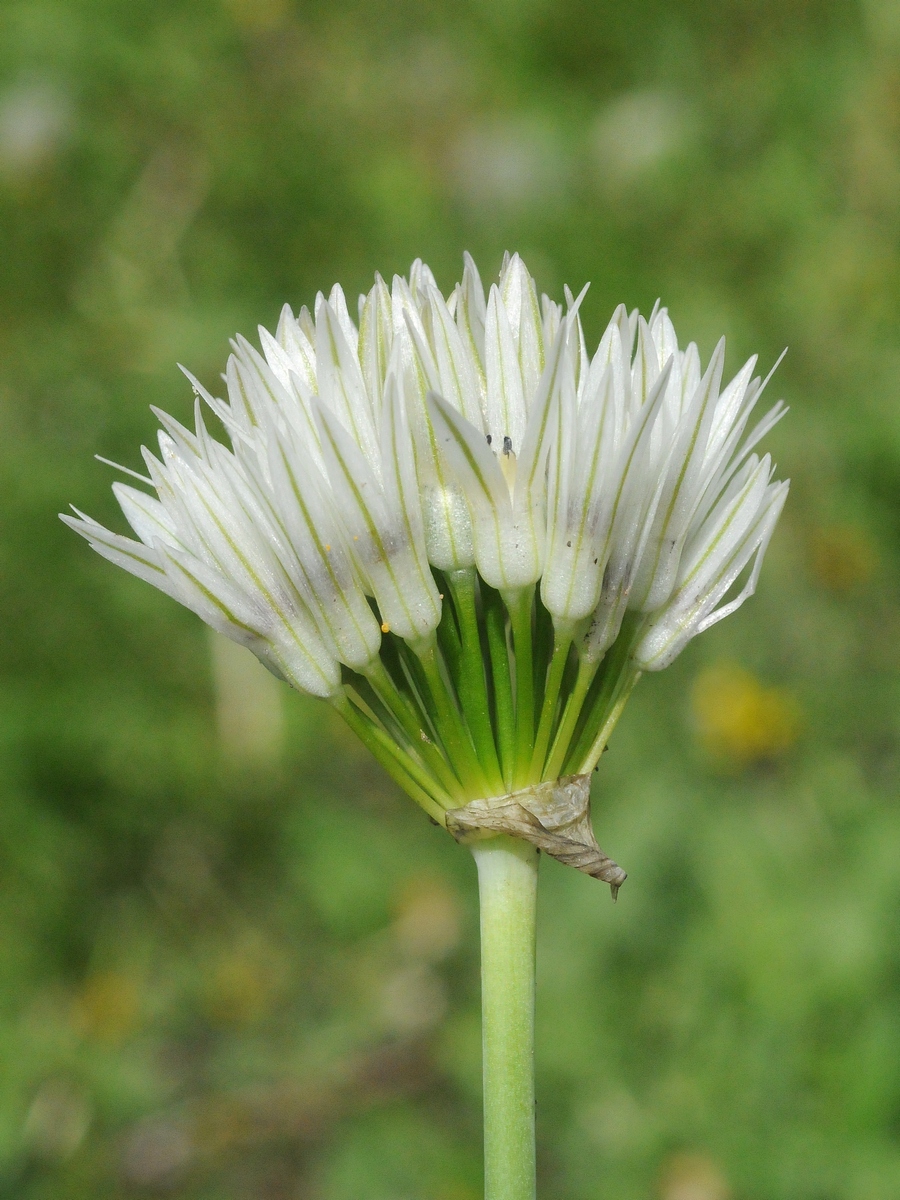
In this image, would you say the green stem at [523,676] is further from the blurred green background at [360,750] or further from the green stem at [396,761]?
the blurred green background at [360,750]

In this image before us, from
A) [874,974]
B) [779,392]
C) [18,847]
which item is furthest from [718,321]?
[18,847]

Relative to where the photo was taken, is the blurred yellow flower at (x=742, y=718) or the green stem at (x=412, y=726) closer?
the green stem at (x=412, y=726)

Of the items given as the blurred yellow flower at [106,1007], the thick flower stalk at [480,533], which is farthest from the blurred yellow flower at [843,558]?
the thick flower stalk at [480,533]

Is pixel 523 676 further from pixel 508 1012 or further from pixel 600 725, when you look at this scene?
pixel 508 1012

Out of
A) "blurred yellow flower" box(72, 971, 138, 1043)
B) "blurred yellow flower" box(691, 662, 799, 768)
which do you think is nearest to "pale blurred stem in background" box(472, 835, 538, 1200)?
"blurred yellow flower" box(691, 662, 799, 768)

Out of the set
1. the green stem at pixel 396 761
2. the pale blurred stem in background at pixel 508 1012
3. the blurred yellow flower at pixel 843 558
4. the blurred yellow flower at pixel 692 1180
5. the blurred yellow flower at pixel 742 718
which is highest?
the blurred yellow flower at pixel 843 558

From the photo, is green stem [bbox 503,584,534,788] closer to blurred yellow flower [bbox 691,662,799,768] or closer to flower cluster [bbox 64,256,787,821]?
flower cluster [bbox 64,256,787,821]

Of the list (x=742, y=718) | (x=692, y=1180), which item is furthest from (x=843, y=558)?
(x=692, y=1180)
